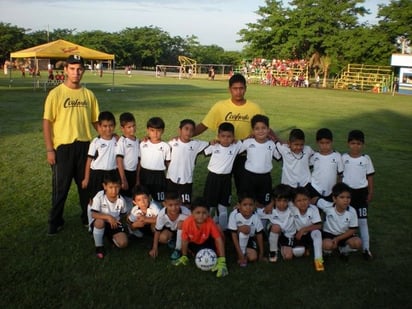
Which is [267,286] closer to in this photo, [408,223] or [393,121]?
[408,223]

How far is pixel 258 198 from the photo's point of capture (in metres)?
5.00

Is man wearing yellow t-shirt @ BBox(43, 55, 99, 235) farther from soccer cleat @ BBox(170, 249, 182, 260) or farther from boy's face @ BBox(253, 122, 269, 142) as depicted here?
boy's face @ BBox(253, 122, 269, 142)

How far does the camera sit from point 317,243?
14.5 ft

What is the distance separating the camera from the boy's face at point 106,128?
4887mm

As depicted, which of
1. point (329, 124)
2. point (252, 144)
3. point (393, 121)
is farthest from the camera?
point (393, 121)

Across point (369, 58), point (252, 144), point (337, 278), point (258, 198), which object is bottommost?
point (337, 278)

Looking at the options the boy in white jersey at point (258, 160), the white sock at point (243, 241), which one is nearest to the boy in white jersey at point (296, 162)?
the boy in white jersey at point (258, 160)

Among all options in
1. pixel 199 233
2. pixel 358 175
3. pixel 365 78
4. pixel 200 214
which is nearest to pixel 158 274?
pixel 199 233

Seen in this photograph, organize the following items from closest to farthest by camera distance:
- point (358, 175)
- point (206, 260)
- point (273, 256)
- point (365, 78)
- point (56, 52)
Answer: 1. point (206, 260)
2. point (273, 256)
3. point (358, 175)
4. point (56, 52)
5. point (365, 78)

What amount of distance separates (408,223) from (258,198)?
7.17ft

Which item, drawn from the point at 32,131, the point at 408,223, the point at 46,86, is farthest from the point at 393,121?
the point at 46,86

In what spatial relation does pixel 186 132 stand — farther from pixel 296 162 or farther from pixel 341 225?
pixel 341 225

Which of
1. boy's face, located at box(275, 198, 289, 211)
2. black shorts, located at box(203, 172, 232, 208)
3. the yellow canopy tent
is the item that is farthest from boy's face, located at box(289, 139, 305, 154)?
the yellow canopy tent

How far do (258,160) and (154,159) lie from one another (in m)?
1.23
